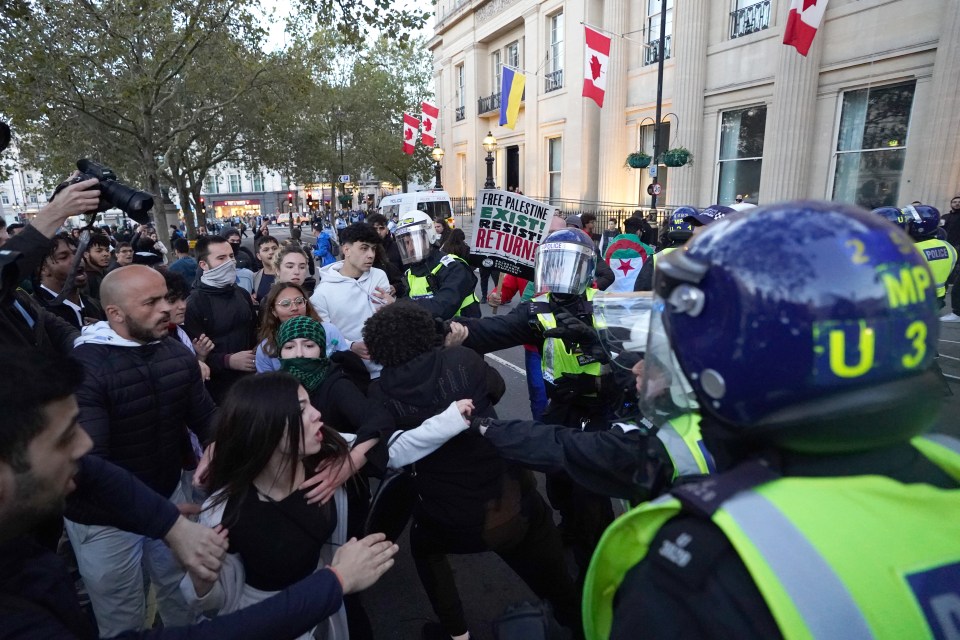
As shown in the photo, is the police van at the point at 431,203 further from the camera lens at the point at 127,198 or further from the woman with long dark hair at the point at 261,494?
the woman with long dark hair at the point at 261,494

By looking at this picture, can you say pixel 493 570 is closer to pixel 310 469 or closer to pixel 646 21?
pixel 310 469

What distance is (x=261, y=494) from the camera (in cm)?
192

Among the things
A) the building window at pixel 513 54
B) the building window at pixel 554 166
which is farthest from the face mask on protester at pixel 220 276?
the building window at pixel 513 54

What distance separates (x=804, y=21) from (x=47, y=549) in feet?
41.8

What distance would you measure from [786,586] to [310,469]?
70.5 inches

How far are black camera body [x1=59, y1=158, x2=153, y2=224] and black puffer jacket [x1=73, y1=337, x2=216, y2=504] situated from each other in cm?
70

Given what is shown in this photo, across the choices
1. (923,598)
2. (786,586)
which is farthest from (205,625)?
(923,598)

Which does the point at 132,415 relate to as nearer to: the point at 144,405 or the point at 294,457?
the point at 144,405

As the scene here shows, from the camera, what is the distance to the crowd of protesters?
1197mm

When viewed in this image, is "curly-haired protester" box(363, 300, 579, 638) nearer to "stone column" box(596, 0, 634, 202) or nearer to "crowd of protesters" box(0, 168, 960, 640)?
"crowd of protesters" box(0, 168, 960, 640)

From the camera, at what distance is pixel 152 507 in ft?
5.96

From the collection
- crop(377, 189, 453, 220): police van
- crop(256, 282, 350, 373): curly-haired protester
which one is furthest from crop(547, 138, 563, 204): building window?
crop(256, 282, 350, 373): curly-haired protester

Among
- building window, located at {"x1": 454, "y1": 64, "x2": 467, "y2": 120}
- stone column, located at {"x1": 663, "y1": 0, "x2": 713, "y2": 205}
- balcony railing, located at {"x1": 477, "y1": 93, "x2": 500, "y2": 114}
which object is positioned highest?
building window, located at {"x1": 454, "y1": 64, "x2": 467, "y2": 120}

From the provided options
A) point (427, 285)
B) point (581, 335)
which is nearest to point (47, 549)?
point (581, 335)
